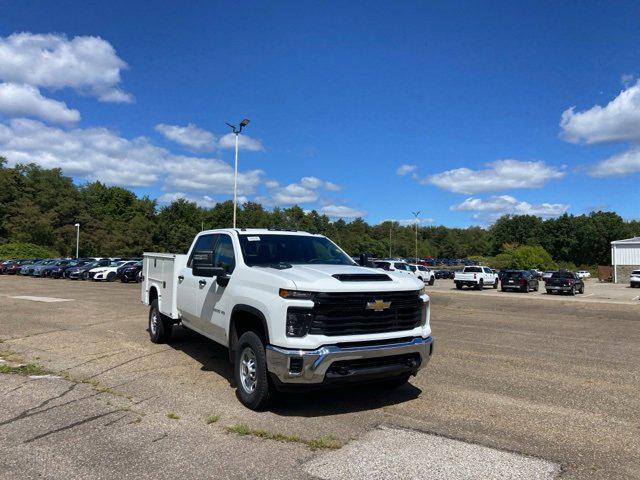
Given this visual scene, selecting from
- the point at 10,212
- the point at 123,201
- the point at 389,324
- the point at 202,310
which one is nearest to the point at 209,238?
the point at 202,310

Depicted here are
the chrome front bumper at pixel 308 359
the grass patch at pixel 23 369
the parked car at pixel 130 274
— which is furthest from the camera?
the parked car at pixel 130 274

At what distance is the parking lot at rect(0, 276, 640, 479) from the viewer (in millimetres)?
3994

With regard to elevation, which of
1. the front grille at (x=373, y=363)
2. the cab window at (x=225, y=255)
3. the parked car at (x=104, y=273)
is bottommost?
the front grille at (x=373, y=363)

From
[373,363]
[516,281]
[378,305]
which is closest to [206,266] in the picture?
[378,305]

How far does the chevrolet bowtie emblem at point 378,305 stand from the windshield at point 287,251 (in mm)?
1427

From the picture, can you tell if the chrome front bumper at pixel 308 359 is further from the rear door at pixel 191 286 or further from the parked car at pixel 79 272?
the parked car at pixel 79 272

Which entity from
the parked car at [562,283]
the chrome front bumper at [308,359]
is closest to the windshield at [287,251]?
the chrome front bumper at [308,359]

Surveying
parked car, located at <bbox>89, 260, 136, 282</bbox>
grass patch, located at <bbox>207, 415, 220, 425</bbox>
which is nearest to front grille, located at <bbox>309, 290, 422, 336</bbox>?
grass patch, located at <bbox>207, 415, 220, 425</bbox>

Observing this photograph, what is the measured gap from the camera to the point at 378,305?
520 cm

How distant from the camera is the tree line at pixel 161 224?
81438 millimetres

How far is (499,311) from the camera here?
1692 cm

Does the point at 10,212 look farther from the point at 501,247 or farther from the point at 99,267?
the point at 501,247

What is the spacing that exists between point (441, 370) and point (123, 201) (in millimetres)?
110163

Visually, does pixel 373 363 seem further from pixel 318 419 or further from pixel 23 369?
pixel 23 369
